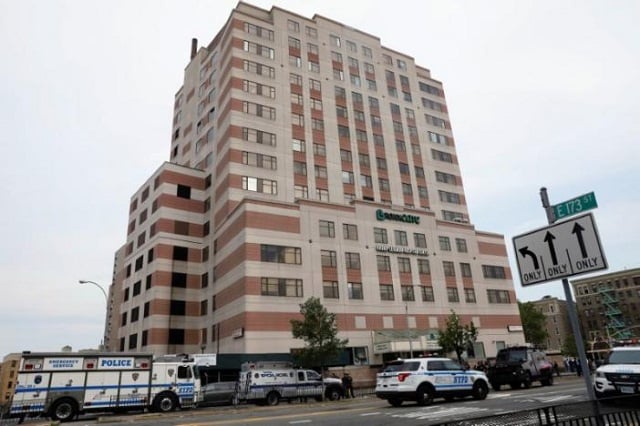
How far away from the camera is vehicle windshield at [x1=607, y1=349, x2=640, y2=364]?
50.9 ft

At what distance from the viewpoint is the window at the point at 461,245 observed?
57.0 metres

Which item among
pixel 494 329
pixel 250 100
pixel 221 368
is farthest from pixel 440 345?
pixel 250 100

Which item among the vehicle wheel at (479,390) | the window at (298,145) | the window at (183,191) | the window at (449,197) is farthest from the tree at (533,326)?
the vehicle wheel at (479,390)

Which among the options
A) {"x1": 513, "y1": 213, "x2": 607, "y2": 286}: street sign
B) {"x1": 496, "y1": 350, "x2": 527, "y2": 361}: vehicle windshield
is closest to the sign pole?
{"x1": 513, "y1": 213, "x2": 607, "y2": 286}: street sign

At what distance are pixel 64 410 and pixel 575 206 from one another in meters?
26.5

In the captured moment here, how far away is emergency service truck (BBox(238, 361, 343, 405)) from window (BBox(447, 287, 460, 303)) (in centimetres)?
2700

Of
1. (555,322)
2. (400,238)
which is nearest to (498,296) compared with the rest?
(400,238)

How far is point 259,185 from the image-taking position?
49.6 m

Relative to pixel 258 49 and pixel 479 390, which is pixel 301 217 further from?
pixel 479 390

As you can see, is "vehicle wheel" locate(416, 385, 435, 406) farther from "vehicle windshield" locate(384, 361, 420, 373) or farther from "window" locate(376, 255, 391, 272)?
"window" locate(376, 255, 391, 272)

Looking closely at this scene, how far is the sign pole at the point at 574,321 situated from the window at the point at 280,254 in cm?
3702

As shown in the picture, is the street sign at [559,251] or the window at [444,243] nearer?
the street sign at [559,251]

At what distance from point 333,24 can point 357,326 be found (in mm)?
43253

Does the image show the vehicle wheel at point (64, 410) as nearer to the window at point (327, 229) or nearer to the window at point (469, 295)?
the window at point (327, 229)
